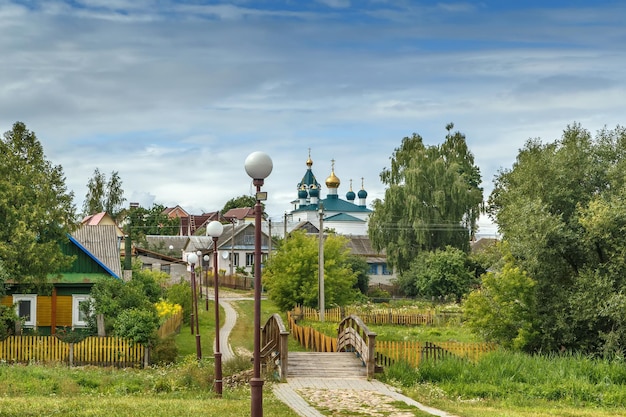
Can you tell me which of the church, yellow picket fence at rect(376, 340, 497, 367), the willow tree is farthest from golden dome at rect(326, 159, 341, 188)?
yellow picket fence at rect(376, 340, 497, 367)

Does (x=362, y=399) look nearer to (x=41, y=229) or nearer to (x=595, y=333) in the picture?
(x=595, y=333)

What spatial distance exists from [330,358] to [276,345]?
2160 millimetres

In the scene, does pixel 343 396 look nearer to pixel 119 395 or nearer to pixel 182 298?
pixel 119 395

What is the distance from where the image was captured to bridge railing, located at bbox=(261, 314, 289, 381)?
1040 inches

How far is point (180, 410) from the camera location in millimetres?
17969

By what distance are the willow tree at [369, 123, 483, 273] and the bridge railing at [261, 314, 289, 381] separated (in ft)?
124

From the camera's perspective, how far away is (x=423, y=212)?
70.6 m

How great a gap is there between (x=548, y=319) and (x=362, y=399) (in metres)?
12.3

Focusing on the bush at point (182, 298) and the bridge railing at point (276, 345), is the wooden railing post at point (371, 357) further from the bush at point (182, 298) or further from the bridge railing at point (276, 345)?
the bush at point (182, 298)

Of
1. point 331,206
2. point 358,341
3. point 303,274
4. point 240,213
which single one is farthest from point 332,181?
point 358,341

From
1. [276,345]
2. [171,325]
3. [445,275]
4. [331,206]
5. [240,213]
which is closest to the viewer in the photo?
[276,345]

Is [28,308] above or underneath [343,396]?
above

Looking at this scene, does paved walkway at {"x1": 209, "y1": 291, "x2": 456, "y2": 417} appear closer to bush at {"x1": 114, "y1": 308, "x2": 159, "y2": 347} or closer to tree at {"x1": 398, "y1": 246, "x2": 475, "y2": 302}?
bush at {"x1": 114, "y1": 308, "x2": 159, "y2": 347}

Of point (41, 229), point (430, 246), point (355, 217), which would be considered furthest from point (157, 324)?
point (355, 217)
